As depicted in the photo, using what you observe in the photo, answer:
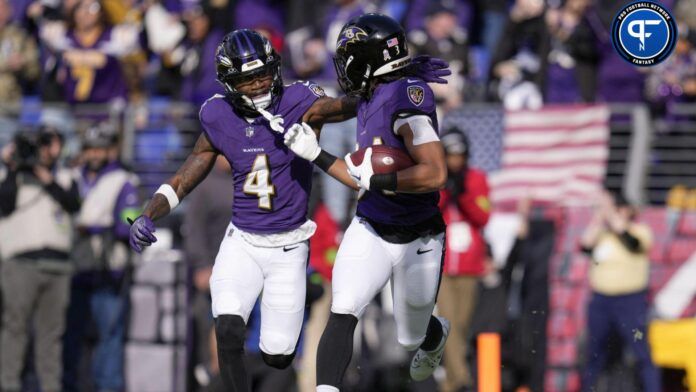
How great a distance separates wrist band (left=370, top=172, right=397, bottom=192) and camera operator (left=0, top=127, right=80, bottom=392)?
15.7ft

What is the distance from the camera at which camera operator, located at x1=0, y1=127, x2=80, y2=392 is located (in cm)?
1157

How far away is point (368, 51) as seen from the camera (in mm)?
7695

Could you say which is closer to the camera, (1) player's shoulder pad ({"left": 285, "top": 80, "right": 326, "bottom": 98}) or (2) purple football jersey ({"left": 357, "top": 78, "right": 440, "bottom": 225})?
(2) purple football jersey ({"left": 357, "top": 78, "right": 440, "bottom": 225})

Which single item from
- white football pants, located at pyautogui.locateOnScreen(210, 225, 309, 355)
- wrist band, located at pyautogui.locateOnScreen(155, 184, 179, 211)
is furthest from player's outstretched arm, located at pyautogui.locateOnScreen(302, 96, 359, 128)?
wrist band, located at pyautogui.locateOnScreen(155, 184, 179, 211)

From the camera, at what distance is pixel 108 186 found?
38.9ft

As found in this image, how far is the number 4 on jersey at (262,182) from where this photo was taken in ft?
26.6

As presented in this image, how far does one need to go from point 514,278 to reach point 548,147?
3.54ft

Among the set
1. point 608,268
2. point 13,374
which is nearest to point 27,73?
point 13,374

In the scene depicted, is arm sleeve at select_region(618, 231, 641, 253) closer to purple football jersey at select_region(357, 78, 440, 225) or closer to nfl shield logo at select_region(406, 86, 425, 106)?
purple football jersey at select_region(357, 78, 440, 225)

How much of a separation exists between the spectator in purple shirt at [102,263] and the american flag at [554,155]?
122 inches

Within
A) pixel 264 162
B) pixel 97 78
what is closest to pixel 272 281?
pixel 264 162

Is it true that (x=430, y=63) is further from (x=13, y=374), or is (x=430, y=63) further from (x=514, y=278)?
(x=13, y=374)

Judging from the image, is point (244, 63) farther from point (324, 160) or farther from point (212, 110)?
point (324, 160)

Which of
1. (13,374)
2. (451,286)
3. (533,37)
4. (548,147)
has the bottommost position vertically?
(13,374)
